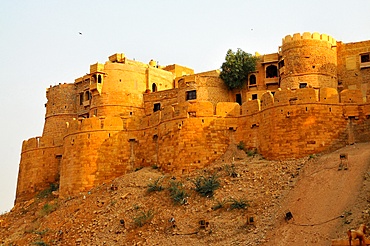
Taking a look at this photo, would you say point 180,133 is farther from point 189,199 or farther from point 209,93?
point 209,93

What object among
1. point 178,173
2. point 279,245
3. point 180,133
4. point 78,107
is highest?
point 78,107

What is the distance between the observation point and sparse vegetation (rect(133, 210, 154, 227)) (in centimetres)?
2052

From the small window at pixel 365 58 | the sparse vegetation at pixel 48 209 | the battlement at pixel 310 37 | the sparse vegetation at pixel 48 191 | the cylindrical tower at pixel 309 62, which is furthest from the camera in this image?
the sparse vegetation at pixel 48 191

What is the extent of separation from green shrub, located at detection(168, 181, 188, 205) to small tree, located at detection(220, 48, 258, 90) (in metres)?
10.3

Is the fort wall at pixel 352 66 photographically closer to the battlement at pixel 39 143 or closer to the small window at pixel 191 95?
the small window at pixel 191 95

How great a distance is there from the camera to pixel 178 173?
23766mm

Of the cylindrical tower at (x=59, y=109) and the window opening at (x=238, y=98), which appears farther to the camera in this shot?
the cylindrical tower at (x=59, y=109)

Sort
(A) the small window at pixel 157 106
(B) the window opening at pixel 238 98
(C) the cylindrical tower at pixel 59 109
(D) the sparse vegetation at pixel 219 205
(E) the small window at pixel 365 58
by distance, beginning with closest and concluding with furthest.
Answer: (D) the sparse vegetation at pixel 219 205 < (E) the small window at pixel 365 58 < (B) the window opening at pixel 238 98 < (A) the small window at pixel 157 106 < (C) the cylindrical tower at pixel 59 109

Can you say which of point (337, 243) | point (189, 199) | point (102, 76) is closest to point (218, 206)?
point (189, 199)

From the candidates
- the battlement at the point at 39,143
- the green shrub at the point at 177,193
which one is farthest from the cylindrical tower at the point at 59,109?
the green shrub at the point at 177,193

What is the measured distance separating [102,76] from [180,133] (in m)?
9.84

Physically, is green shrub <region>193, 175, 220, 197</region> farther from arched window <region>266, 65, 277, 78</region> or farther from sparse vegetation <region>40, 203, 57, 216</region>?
arched window <region>266, 65, 277, 78</region>

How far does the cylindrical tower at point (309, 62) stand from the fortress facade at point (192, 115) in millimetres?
49

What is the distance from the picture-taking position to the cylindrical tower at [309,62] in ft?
94.0
